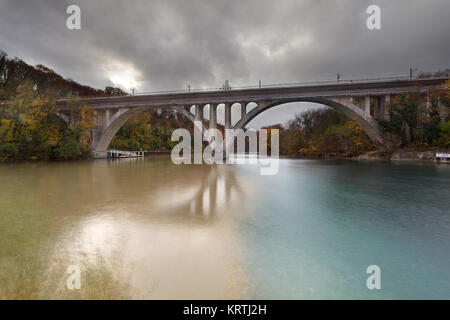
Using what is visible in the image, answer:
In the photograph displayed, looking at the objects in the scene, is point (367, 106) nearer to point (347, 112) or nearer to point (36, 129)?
point (347, 112)

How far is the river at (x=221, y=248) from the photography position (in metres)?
2.01

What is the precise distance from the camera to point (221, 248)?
284cm

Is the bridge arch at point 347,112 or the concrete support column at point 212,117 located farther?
the concrete support column at point 212,117

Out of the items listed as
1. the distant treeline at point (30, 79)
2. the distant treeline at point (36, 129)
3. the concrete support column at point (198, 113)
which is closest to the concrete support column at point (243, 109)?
the concrete support column at point (198, 113)

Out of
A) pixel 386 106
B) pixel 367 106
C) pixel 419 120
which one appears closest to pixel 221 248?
pixel 367 106

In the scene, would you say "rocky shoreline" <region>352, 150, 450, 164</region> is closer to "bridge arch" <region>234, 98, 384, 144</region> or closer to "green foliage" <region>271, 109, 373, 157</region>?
"bridge arch" <region>234, 98, 384, 144</region>

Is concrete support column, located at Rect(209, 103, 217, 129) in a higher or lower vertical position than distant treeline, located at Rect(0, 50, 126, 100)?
lower

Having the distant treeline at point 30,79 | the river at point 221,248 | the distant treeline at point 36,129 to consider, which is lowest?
the river at point 221,248

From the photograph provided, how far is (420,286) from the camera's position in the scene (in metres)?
2.10

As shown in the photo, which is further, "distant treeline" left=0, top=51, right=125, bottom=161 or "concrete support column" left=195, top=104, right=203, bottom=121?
"concrete support column" left=195, top=104, right=203, bottom=121

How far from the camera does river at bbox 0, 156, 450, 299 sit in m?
2.01

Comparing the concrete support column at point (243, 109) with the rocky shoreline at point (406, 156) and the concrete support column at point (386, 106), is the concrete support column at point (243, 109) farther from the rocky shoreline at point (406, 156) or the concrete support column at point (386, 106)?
the rocky shoreline at point (406, 156)

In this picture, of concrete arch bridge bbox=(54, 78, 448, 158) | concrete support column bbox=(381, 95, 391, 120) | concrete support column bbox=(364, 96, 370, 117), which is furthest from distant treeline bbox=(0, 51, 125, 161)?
concrete support column bbox=(381, 95, 391, 120)
